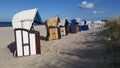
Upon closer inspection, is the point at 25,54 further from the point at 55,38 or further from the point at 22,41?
the point at 55,38

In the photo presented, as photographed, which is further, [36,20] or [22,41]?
[36,20]

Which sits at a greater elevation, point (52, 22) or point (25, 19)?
point (52, 22)

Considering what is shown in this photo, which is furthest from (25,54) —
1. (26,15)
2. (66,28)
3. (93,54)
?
(66,28)

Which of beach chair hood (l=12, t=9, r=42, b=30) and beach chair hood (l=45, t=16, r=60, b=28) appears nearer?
beach chair hood (l=12, t=9, r=42, b=30)

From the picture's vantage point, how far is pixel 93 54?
785 centimetres

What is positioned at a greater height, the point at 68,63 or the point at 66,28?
the point at 66,28

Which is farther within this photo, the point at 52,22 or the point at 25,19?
the point at 52,22

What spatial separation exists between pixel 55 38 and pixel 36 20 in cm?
468

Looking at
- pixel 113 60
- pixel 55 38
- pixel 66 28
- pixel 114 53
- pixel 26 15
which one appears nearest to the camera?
pixel 113 60

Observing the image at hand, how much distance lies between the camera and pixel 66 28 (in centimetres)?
2025

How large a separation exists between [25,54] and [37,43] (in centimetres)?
65

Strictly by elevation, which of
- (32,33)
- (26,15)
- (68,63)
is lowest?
(68,63)

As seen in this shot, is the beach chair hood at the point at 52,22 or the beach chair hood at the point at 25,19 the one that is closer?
the beach chair hood at the point at 25,19

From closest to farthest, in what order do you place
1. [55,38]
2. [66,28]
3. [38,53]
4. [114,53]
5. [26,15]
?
[114,53] → [38,53] → [26,15] → [55,38] → [66,28]
